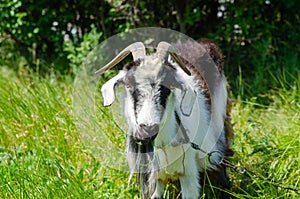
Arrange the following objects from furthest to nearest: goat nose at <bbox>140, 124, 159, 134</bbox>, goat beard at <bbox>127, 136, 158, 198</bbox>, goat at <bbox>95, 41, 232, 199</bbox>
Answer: goat beard at <bbox>127, 136, 158, 198</bbox> < goat at <bbox>95, 41, 232, 199</bbox> < goat nose at <bbox>140, 124, 159, 134</bbox>

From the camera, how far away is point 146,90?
327 cm

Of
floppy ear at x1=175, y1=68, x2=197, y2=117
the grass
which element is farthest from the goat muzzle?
the grass

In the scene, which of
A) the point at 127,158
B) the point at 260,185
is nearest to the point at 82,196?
the point at 127,158

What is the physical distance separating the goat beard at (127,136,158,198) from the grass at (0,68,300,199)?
0.50 feet

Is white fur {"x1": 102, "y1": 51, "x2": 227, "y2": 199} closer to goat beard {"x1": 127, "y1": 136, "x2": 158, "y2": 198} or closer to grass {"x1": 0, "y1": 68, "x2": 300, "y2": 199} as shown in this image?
goat beard {"x1": 127, "y1": 136, "x2": 158, "y2": 198}

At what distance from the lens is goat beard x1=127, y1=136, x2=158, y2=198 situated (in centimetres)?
363

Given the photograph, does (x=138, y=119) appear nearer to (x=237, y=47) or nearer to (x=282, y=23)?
(x=237, y=47)

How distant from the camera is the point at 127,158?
383 centimetres

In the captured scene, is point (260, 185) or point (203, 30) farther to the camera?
point (203, 30)

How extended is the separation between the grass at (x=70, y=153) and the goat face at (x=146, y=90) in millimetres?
735

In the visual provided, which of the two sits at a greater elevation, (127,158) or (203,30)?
(203,30)

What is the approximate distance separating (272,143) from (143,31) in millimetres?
2491

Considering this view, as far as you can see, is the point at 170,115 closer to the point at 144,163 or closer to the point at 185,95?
the point at 185,95

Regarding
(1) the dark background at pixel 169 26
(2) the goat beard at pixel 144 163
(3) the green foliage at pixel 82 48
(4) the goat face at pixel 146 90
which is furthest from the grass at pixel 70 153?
(1) the dark background at pixel 169 26
